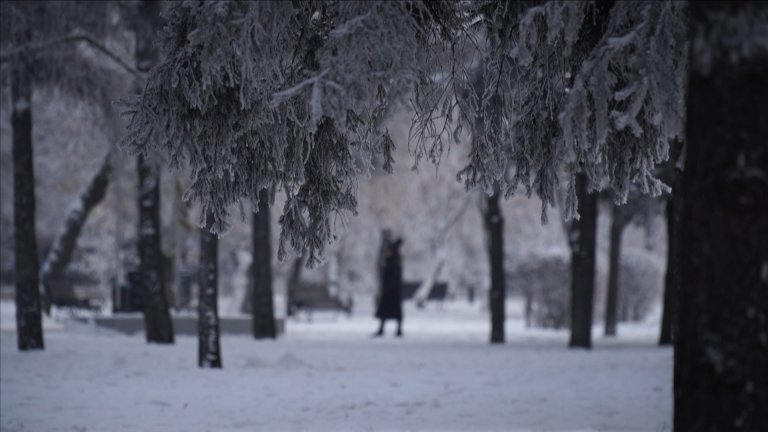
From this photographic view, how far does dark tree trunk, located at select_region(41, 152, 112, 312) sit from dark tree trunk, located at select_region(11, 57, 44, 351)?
9034 mm

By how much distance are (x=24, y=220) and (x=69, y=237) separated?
12158 millimetres

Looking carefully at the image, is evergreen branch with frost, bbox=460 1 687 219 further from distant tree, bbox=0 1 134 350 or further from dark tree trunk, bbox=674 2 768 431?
distant tree, bbox=0 1 134 350

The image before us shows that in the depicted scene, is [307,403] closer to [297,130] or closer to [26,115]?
[297,130]

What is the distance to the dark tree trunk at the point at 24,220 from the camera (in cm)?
1351

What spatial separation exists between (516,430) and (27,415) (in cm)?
406

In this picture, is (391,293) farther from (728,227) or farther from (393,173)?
(728,227)

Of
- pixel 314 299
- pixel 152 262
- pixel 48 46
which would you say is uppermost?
pixel 48 46

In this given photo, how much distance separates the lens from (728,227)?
Answer: 4.05m

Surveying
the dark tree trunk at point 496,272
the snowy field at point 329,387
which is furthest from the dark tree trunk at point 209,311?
the dark tree trunk at point 496,272

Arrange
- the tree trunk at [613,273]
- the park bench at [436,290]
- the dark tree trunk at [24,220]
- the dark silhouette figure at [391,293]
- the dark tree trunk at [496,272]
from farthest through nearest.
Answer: the park bench at [436,290] → the tree trunk at [613,273] → the dark silhouette figure at [391,293] → the dark tree trunk at [496,272] → the dark tree trunk at [24,220]

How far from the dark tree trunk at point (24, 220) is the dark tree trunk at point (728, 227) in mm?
11049

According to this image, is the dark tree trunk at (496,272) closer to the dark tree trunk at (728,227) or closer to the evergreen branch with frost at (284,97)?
the evergreen branch with frost at (284,97)

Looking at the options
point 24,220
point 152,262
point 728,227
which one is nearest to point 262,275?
point 152,262

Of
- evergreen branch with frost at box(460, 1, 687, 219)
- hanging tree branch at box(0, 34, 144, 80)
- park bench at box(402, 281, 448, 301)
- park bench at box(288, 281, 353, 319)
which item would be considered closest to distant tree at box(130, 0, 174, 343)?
hanging tree branch at box(0, 34, 144, 80)
